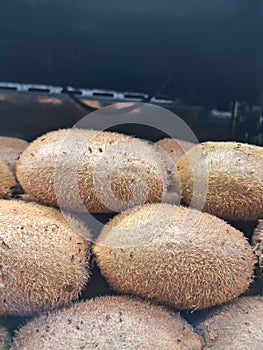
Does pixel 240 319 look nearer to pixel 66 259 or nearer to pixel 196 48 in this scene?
pixel 66 259

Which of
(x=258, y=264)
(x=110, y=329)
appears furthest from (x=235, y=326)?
(x=110, y=329)

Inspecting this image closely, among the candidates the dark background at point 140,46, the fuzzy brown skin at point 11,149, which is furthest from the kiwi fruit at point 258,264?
the fuzzy brown skin at point 11,149

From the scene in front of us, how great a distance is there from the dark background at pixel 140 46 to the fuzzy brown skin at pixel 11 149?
0.26 m

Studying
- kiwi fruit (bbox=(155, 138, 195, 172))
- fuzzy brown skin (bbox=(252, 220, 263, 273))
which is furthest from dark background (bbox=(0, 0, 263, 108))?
fuzzy brown skin (bbox=(252, 220, 263, 273))

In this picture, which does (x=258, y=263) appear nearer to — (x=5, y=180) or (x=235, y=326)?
(x=235, y=326)

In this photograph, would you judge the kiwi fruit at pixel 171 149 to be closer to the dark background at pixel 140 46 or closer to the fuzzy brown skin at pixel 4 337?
the dark background at pixel 140 46

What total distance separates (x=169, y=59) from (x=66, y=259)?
789 mm

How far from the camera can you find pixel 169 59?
150cm

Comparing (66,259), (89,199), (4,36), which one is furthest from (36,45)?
(66,259)

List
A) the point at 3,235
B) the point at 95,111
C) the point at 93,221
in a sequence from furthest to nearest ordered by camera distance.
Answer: the point at 95,111, the point at 93,221, the point at 3,235

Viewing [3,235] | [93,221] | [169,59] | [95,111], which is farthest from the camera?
[169,59]

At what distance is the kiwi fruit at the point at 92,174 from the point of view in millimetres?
1049

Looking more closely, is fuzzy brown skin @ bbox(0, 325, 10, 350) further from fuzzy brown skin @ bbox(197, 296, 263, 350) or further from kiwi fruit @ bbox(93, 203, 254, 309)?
fuzzy brown skin @ bbox(197, 296, 263, 350)

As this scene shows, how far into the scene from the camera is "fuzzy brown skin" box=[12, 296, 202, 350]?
912 mm
